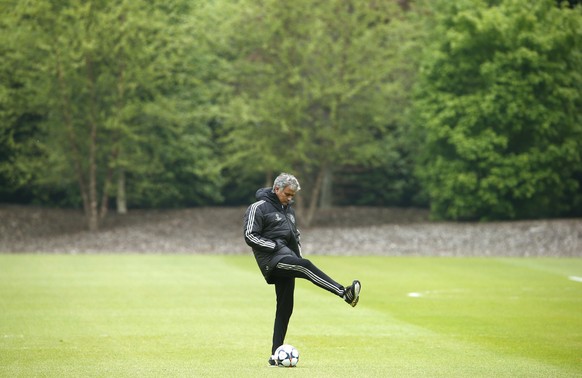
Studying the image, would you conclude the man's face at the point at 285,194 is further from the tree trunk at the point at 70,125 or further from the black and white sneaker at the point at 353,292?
the tree trunk at the point at 70,125

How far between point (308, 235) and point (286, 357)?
27.6 m

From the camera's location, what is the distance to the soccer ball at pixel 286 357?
11.6 metres

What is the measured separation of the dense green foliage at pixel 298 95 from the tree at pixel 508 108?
0.08 m

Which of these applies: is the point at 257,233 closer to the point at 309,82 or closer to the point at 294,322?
the point at 294,322

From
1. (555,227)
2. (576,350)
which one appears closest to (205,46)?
(555,227)

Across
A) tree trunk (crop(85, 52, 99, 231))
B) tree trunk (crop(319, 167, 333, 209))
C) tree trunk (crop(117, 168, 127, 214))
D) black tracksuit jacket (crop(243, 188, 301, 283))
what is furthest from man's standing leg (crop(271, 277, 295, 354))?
tree trunk (crop(319, 167, 333, 209))

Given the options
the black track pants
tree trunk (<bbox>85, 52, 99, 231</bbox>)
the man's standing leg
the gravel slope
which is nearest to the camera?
the black track pants

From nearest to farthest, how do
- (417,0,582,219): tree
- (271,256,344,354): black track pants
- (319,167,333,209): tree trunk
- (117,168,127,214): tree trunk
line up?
(271,256,344,354): black track pants < (417,0,582,219): tree < (117,168,127,214): tree trunk < (319,167,333,209): tree trunk

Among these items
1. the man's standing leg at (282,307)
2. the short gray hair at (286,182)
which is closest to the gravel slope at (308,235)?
the man's standing leg at (282,307)

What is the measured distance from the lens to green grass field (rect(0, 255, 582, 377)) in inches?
468

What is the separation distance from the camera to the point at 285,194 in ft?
38.1

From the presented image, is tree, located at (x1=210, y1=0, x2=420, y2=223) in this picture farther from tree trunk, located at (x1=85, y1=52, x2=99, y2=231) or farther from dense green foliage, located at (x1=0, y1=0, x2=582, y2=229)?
tree trunk, located at (x1=85, y1=52, x2=99, y2=231)

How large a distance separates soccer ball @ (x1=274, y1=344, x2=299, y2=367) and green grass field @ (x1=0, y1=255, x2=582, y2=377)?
0.17 m

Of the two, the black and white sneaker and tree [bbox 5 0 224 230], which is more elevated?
tree [bbox 5 0 224 230]
